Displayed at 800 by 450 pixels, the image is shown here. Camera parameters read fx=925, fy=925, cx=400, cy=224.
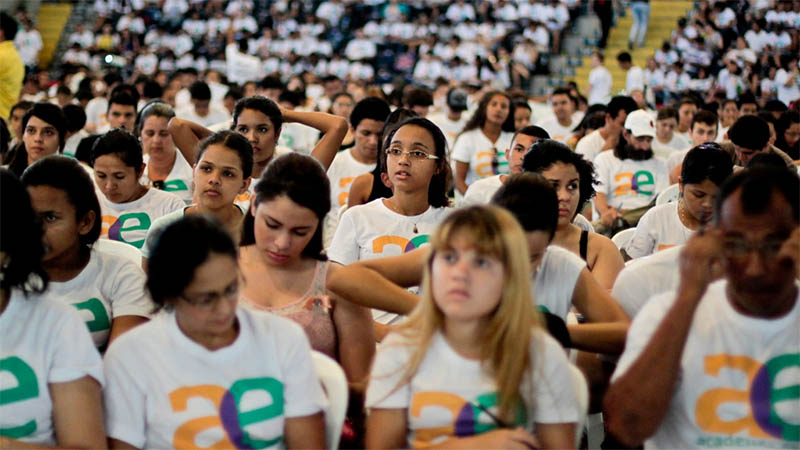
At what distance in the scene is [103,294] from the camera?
275 cm

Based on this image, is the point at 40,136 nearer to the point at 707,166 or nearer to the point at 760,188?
the point at 707,166

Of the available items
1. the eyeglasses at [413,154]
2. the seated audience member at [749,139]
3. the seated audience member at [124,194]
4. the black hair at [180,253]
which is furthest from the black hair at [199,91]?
the black hair at [180,253]

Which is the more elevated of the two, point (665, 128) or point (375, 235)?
point (665, 128)

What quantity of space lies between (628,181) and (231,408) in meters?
4.85

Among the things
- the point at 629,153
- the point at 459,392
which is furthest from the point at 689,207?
the point at 629,153

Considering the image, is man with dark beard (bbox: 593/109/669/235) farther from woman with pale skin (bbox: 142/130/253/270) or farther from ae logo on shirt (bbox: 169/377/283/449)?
ae logo on shirt (bbox: 169/377/283/449)

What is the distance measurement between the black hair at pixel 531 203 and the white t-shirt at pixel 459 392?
1.65ft

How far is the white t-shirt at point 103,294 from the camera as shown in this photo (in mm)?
2705

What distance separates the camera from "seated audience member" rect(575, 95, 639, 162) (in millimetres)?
7152

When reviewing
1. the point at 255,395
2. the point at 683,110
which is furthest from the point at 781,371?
the point at 683,110

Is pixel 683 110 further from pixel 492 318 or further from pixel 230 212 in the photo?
pixel 492 318

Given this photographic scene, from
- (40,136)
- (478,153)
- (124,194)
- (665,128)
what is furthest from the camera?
(665,128)

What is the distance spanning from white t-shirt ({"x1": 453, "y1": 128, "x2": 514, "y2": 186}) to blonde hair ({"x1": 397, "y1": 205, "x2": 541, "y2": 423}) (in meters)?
4.90

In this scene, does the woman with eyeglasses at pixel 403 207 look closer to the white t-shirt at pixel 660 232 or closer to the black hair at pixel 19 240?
the white t-shirt at pixel 660 232
